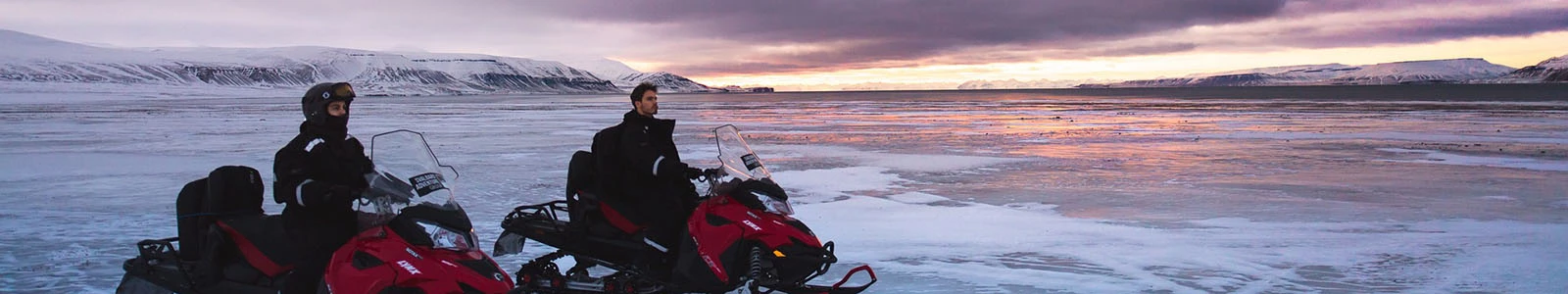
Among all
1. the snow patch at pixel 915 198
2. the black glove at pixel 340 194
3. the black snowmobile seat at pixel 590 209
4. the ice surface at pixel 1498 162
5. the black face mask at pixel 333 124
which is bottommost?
the snow patch at pixel 915 198

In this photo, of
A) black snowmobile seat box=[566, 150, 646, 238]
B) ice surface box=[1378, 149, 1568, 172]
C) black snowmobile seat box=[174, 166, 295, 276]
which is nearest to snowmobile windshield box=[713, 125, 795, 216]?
black snowmobile seat box=[566, 150, 646, 238]

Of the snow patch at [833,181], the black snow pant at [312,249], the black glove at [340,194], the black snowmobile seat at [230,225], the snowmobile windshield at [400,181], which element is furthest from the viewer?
the snow patch at [833,181]

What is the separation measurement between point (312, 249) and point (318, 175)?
0.85 ft

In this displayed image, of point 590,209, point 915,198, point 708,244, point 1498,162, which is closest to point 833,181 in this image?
point 915,198

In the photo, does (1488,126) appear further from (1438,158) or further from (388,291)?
(388,291)

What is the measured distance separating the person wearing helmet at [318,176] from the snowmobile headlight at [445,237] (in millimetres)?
248

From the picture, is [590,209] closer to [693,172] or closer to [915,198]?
[693,172]

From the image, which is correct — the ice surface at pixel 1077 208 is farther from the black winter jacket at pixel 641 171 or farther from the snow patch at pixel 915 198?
the black winter jacket at pixel 641 171

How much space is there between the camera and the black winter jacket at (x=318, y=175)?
3.13 metres

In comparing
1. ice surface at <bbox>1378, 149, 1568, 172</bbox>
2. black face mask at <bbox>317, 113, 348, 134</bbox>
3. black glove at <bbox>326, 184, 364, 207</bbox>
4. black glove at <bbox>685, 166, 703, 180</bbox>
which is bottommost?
ice surface at <bbox>1378, 149, 1568, 172</bbox>

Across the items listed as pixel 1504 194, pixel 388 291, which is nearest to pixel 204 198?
pixel 388 291

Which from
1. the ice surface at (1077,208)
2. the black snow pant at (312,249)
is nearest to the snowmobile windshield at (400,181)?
the black snow pant at (312,249)

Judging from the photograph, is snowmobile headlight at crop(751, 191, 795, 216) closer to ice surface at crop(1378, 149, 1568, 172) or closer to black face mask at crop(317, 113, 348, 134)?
black face mask at crop(317, 113, 348, 134)

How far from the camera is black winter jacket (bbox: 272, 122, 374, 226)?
3.13 m
